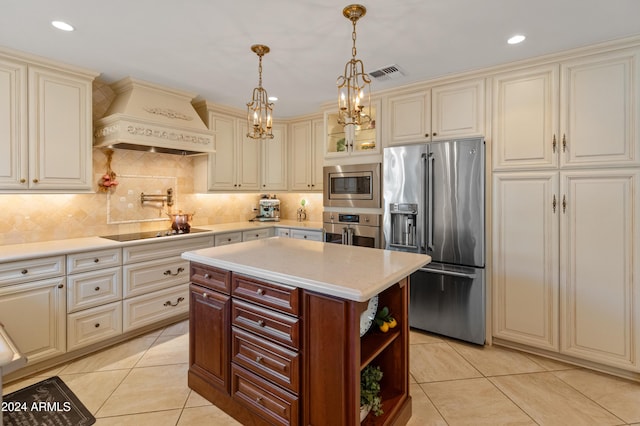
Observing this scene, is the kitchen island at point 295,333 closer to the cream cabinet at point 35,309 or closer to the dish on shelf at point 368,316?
the dish on shelf at point 368,316

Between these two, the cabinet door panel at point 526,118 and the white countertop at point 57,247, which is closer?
the white countertop at point 57,247

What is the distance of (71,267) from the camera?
261 centimetres

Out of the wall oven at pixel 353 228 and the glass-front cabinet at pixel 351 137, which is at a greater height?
the glass-front cabinet at pixel 351 137

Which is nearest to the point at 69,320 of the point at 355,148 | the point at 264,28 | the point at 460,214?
the point at 264,28

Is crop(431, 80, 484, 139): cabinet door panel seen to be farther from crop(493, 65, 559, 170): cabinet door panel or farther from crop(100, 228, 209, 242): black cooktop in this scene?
crop(100, 228, 209, 242): black cooktop

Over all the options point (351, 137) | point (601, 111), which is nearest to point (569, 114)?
point (601, 111)

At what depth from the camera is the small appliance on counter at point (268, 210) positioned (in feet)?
15.8

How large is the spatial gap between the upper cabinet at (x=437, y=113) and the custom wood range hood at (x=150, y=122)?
2.08 m

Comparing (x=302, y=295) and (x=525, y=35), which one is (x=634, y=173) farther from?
(x=302, y=295)

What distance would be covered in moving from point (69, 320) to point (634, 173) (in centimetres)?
449

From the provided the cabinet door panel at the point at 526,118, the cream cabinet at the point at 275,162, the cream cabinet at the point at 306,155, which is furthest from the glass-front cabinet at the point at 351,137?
the cabinet door panel at the point at 526,118

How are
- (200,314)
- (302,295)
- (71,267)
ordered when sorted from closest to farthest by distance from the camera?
1. (302,295)
2. (200,314)
3. (71,267)

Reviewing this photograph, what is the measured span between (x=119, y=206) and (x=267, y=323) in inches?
102

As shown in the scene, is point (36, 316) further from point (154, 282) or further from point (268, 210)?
point (268, 210)
